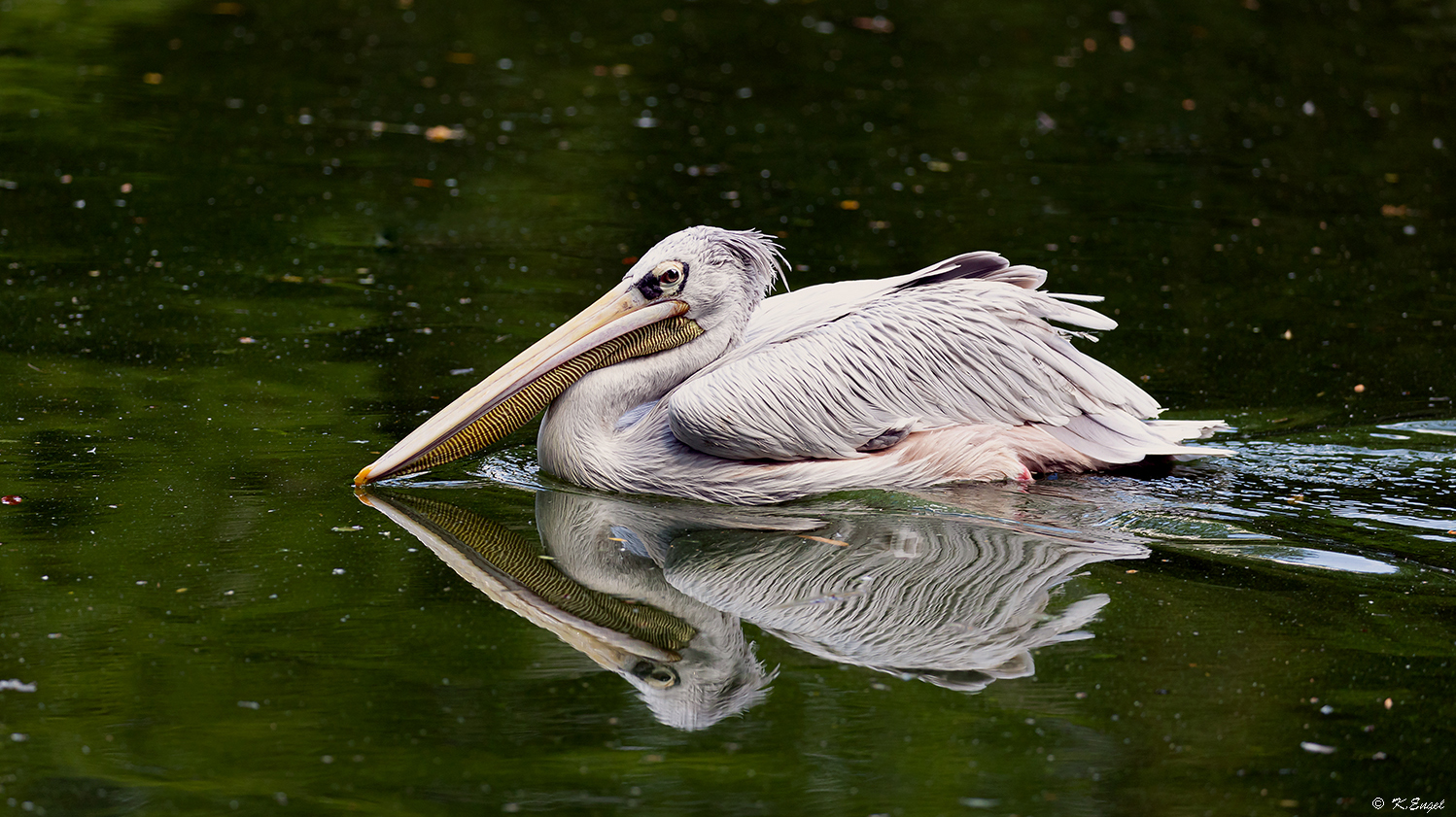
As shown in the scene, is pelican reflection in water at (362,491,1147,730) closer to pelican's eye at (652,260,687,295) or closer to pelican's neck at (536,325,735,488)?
pelican's neck at (536,325,735,488)

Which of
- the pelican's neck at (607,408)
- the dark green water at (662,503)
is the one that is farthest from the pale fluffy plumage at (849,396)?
the dark green water at (662,503)

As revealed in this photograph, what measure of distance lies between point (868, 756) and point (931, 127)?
26.6ft

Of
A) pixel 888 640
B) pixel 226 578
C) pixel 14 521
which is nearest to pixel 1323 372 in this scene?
pixel 888 640

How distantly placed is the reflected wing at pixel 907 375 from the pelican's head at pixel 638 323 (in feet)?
0.65

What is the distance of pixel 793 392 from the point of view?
203 inches

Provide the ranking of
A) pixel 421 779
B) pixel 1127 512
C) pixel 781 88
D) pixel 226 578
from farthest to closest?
1. pixel 781 88
2. pixel 1127 512
3. pixel 226 578
4. pixel 421 779

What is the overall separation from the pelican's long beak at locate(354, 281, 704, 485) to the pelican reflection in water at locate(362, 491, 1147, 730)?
27 cm

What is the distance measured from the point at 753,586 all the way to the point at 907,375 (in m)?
1.11

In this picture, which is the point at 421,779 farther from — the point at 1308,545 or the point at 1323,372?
the point at 1323,372

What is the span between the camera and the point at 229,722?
11.6 feet

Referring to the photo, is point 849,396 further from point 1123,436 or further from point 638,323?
point 1123,436

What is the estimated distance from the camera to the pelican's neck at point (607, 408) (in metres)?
5.23

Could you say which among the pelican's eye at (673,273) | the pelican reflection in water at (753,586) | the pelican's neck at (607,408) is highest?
the pelican's eye at (673,273)

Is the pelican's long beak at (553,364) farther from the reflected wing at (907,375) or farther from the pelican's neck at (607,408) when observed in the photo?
the reflected wing at (907,375)
